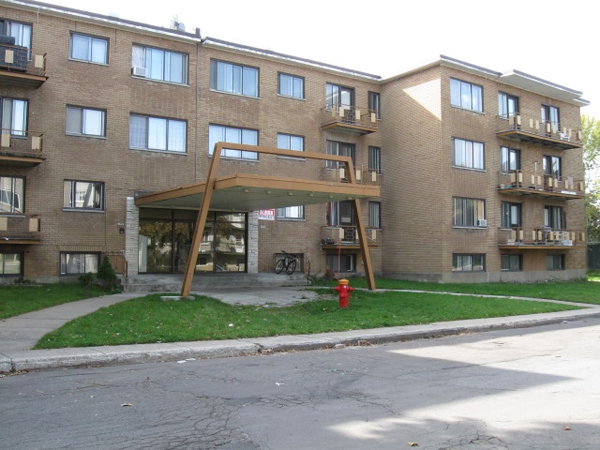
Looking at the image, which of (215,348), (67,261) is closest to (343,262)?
(67,261)

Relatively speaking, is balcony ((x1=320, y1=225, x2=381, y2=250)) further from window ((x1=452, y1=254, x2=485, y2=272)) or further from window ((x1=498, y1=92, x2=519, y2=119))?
window ((x1=498, y1=92, x2=519, y2=119))

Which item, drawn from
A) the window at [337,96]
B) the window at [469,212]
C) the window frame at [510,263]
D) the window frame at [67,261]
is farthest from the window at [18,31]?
the window frame at [510,263]

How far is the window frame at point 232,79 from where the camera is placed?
2536 centimetres

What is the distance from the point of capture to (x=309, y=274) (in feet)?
88.1

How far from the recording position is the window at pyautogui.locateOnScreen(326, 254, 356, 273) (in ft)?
92.9

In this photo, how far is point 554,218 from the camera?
34312 mm

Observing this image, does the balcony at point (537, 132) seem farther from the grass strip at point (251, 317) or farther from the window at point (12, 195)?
the window at point (12, 195)

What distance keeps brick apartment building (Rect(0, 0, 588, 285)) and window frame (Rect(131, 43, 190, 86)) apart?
2.6 inches

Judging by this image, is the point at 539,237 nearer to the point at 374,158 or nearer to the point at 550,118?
the point at 550,118

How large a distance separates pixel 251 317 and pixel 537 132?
948 inches

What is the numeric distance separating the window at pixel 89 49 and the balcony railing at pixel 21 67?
1.59 meters

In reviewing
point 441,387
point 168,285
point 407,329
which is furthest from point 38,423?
point 168,285

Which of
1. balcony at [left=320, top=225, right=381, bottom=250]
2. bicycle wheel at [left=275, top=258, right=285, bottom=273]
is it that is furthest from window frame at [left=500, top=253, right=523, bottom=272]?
bicycle wheel at [left=275, top=258, right=285, bottom=273]

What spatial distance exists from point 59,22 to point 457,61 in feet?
58.6
